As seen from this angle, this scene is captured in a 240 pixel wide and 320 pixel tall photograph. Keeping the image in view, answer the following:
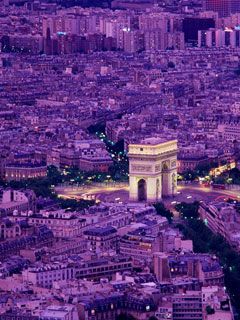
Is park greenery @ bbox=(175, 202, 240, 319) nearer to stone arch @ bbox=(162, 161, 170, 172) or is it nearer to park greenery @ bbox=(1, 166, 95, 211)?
park greenery @ bbox=(1, 166, 95, 211)

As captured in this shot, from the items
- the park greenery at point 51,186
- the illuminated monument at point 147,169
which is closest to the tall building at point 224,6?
the park greenery at point 51,186

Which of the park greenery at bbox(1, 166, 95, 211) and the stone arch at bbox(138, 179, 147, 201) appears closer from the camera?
the park greenery at bbox(1, 166, 95, 211)

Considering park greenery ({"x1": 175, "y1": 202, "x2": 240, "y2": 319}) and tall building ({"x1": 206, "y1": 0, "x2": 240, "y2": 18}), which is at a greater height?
park greenery ({"x1": 175, "y1": 202, "x2": 240, "y2": 319})

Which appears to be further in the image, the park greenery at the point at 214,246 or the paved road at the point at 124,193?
the paved road at the point at 124,193

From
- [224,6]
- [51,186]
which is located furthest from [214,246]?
[224,6]

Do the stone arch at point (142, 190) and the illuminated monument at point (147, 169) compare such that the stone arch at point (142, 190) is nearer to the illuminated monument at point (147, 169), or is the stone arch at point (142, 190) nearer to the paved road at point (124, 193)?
the illuminated monument at point (147, 169)

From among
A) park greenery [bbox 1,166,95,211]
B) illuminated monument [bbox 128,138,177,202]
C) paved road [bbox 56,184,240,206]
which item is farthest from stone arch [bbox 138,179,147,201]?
park greenery [bbox 1,166,95,211]
